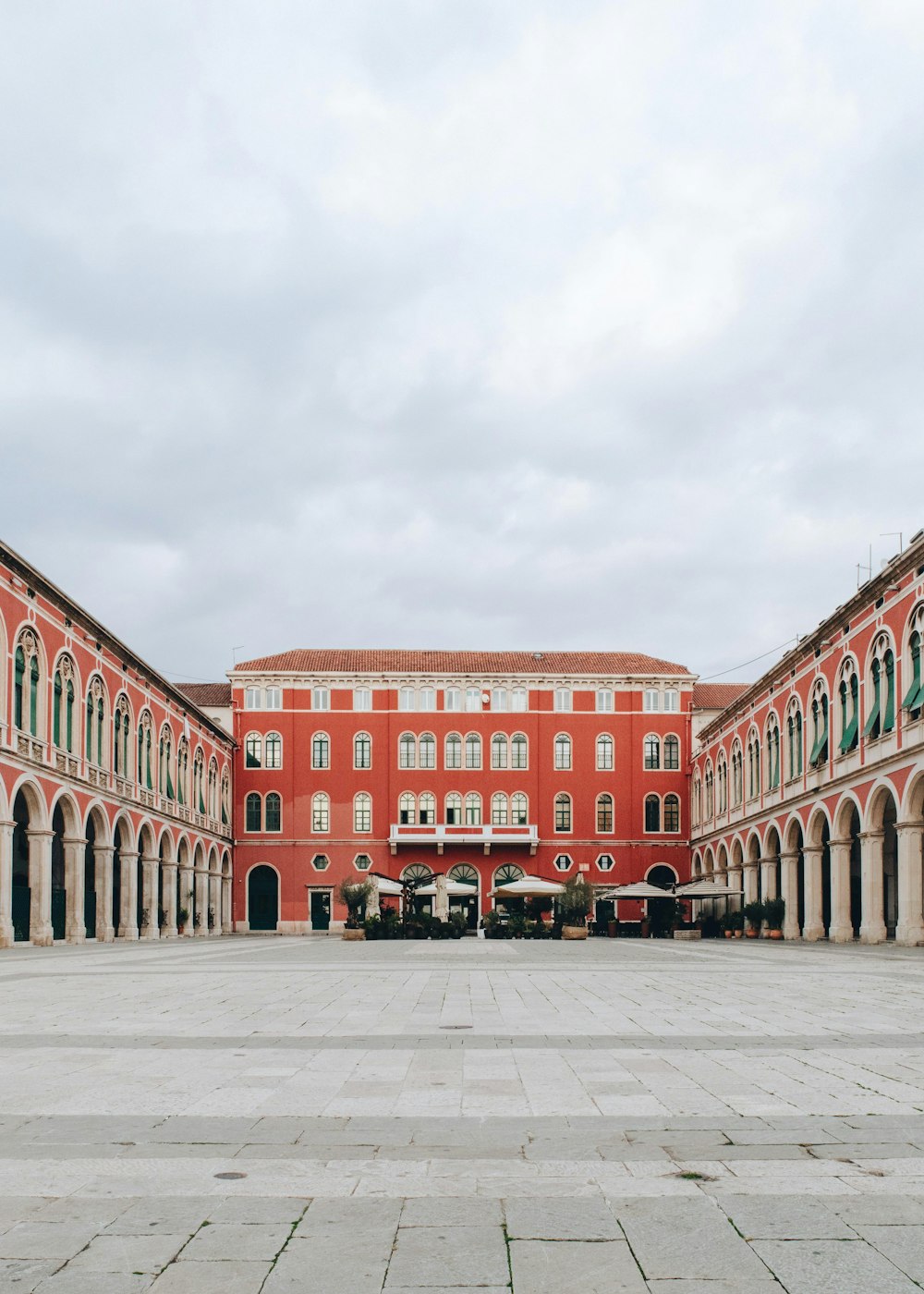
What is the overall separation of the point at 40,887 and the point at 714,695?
1802 inches

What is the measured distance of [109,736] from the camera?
44188 millimetres

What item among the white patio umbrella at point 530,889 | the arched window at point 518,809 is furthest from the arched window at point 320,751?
the white patio umbrella at point 530,889

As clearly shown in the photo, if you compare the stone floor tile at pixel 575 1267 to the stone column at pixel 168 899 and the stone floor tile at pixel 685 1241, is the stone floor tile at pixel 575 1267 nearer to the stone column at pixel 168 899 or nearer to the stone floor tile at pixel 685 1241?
the stone floor tile at pixel 685 1241

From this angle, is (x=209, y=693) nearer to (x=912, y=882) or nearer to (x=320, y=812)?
(x=320, y=812)

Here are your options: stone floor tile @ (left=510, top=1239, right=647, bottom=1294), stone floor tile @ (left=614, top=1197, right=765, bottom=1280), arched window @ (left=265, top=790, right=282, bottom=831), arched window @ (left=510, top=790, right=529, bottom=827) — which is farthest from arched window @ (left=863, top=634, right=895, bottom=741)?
arched window @ (left=265, top=790, right=282, bottom=831)

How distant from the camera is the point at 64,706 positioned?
3906 cm

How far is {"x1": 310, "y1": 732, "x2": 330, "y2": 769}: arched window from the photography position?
6875 centimetres

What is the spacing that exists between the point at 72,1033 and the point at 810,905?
35158 millimetres

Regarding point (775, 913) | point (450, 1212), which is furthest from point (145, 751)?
point (450, 1212)


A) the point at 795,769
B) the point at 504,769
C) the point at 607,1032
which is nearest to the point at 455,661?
the point at 504,769

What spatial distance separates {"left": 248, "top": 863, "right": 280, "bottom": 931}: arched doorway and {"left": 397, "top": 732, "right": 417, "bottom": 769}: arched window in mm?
9081

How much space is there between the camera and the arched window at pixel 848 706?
37625 millimetres

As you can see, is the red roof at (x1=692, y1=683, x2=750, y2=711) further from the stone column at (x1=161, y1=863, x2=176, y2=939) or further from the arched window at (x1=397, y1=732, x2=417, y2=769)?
the stone column at (x1=161, y1=863, x2=176, y2=939)

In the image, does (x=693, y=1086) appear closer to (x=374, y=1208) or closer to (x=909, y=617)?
(x=374, y=1208)
